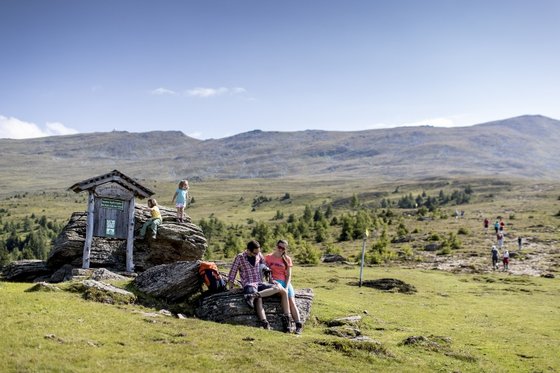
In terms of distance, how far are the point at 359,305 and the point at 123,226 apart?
1477 cm

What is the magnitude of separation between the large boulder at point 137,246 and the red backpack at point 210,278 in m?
11.3

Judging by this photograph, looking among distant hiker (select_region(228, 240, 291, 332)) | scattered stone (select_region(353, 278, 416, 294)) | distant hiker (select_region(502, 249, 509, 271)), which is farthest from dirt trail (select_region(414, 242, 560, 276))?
distant hiker (select_region(228, 240, 291, 332))

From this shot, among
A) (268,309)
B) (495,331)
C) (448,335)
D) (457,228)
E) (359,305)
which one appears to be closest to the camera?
(268,309)

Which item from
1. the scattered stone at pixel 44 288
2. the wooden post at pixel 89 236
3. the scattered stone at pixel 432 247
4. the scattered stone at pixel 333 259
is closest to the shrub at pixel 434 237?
the scattered stone at pixel 432 247

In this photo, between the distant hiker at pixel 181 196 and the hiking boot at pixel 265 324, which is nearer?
the hiking boot at pixel 265 324

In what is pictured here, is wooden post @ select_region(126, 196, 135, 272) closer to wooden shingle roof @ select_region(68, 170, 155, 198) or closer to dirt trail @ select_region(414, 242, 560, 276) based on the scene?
wooden shingle roof @ select_region(68, 170, 155, 198)

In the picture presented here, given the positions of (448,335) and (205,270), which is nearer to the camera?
(205,270)

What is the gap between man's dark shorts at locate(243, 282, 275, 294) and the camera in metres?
20.9

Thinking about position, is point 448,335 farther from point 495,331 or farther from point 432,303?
point 432,303

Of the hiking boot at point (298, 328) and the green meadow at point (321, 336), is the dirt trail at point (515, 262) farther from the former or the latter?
the hiking boot at point (298, 328)

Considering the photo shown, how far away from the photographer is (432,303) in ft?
115

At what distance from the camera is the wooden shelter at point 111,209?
102ft

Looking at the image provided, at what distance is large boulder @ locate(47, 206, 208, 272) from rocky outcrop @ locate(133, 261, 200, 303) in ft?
30.6

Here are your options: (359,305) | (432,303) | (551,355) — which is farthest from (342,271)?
(551,355)
